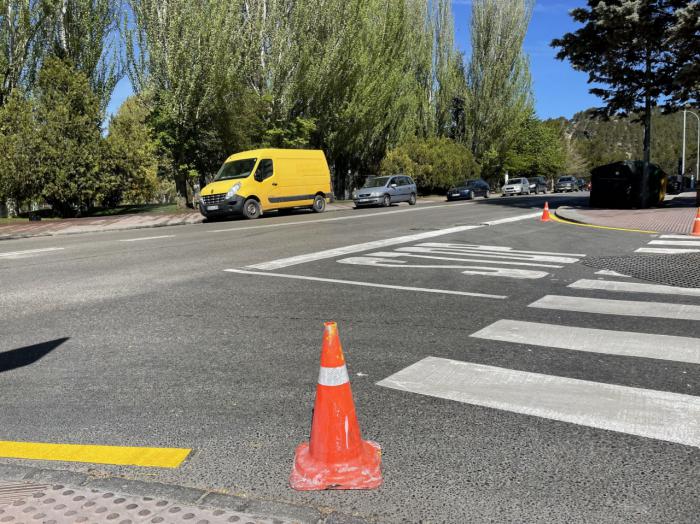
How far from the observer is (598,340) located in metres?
4.77

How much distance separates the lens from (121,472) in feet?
8.91

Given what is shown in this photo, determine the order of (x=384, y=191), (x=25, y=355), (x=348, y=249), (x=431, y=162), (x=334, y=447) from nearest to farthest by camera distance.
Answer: (x=334, y=447) → (x=25, y=355) → (x=348, y=249) → (x=384, y=191) → (x=431, y=162)

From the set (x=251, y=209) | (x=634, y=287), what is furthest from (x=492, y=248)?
(x=251, y=209)

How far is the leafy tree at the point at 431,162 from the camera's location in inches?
1519

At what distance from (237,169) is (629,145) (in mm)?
189738

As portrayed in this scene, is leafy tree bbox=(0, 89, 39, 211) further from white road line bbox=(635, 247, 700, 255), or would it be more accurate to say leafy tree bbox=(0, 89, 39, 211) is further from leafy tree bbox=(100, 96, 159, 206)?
white road line bbox=(635, 247, 700, 255)

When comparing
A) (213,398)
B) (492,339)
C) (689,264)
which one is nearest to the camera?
(213,398)

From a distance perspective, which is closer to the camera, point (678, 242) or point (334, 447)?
point (334, 447)

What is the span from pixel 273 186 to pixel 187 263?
42.5 feet

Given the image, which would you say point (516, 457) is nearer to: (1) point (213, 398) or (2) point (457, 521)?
(2) point (457, 521)

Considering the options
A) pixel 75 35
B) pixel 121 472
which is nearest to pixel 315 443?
pixel 121 472

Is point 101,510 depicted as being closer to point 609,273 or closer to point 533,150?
point 609,273

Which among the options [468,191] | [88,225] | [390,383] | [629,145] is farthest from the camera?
[629,145]

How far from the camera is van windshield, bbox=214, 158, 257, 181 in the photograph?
→ 21.2m
